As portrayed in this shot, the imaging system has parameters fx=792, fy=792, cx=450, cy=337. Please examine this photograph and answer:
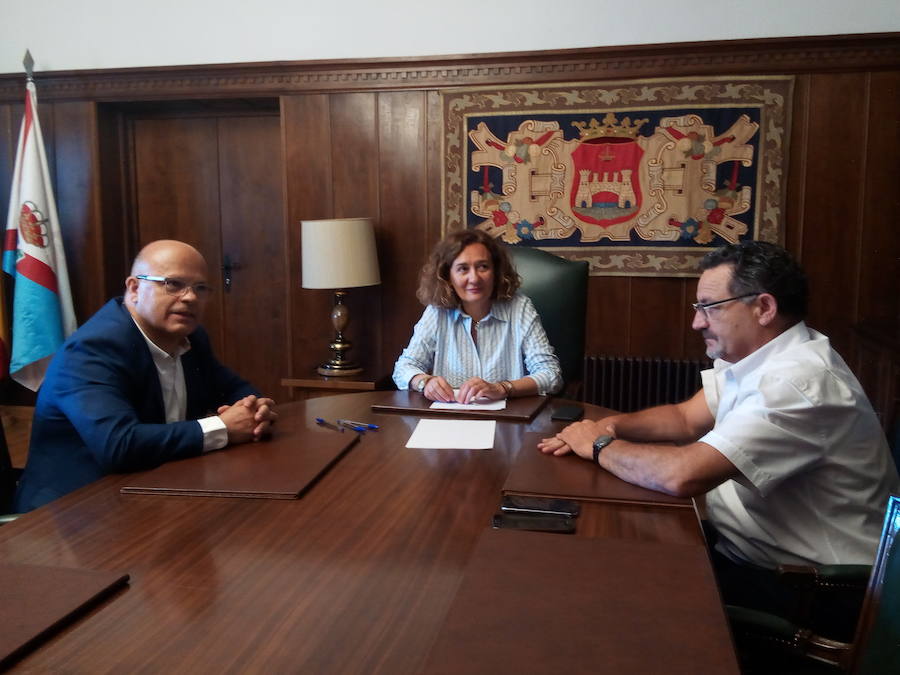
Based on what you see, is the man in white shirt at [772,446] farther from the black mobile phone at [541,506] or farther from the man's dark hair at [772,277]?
the black mobile phone at [541,506]

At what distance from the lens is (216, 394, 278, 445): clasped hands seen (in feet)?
5.52

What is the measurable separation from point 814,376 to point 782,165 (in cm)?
232

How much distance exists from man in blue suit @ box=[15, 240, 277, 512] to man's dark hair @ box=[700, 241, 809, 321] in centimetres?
104

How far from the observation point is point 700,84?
3453 millimetres

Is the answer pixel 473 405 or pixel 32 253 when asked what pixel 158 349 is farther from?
pixel 32 253

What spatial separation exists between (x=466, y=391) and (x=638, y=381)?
174 centimetres

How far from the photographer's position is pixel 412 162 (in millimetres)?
3803

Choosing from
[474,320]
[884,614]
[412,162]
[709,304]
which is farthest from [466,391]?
[412,162]

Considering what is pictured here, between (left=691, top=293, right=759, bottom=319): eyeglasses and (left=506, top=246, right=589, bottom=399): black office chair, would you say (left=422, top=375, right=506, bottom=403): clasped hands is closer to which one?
(left=506, top=246, right=589, bottom=399): black office chair

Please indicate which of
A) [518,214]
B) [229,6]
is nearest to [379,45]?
[229,6]

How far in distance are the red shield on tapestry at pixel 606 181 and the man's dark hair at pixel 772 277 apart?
2.03m

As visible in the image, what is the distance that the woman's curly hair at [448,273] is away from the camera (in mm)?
2627

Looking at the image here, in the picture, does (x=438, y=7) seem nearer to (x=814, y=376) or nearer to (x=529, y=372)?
(x=529, y=372)

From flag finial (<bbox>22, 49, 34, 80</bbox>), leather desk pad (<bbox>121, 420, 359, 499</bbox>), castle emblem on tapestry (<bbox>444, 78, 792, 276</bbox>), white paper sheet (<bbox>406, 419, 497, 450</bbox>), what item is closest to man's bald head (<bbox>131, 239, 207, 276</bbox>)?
leather desk pad (<bbox>121, 420, 359, 499</bbox>)
